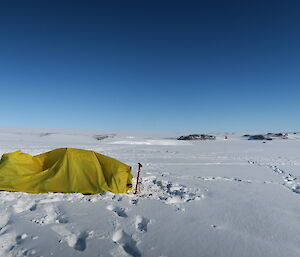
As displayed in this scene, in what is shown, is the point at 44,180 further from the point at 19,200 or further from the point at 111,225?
the point at 111,225

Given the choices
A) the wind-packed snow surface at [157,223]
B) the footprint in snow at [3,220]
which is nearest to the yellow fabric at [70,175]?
the wind-packed snow surface at [157,223]

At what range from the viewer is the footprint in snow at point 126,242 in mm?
4410

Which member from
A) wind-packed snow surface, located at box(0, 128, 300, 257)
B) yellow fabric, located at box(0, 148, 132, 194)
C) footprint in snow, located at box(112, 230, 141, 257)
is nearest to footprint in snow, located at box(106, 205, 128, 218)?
wind-packed snow surface, located at box(0, 128, 300, 257)

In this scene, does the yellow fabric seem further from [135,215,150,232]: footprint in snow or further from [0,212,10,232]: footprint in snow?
[135,215,150,232]: footprint in snow

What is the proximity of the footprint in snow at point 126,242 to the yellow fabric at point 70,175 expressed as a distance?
2770 millimetres

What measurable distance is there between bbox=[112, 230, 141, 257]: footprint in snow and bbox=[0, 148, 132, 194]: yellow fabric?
2.77 metres

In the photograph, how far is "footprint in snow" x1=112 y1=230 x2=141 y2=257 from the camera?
4.41m

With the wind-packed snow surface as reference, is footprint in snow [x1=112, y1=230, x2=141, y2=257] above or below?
below

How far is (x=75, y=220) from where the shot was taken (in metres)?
5.69

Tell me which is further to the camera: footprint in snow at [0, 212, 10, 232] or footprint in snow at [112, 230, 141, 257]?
footprint in snow at [0, 212, 10, 232]

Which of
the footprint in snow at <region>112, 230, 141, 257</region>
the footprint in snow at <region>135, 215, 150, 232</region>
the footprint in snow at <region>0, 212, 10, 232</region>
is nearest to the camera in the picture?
the footprint in snow at <region>112, 230, 141, 257</region>

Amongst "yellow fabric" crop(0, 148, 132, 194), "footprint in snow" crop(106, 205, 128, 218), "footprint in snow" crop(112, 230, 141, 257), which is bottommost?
"footprint in snow" crop(112, 230, 141, 257)

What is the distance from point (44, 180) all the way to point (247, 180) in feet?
26.4

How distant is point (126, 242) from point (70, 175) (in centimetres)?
386
